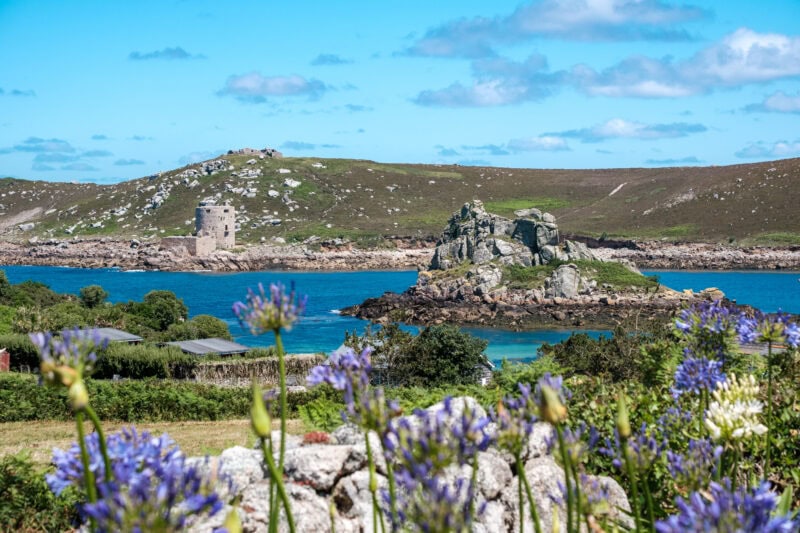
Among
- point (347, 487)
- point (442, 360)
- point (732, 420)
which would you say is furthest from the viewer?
point (442, 360)

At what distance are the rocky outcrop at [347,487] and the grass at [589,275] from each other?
208 feet

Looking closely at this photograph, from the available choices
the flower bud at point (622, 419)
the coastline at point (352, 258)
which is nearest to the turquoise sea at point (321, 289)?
the coastline at point (352, 258)

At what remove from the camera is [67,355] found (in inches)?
127

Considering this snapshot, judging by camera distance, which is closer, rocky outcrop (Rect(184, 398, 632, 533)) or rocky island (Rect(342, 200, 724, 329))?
rocky outcrop (Rect(184, 398, 632, 533))

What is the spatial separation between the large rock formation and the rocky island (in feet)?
0.27

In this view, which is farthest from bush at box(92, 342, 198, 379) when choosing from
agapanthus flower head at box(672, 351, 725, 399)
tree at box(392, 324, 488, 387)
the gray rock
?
agapanthus flower head at box(672, 351, 725, 399)

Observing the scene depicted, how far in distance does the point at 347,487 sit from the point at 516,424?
12.1 feet

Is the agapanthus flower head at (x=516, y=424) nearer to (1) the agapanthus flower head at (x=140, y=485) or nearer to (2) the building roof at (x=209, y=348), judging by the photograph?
(1) the agapanthus flower head at (x=140, y=485)

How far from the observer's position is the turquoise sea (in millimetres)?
55781

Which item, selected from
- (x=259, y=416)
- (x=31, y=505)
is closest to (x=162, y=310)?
(x=31, y=505)

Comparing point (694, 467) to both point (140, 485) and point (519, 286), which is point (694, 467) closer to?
point (140, 485)

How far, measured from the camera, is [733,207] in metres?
140

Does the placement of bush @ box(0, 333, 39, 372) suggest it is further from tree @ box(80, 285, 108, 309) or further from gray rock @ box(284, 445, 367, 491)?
gray rock @ box(284, 445, 367, 491)

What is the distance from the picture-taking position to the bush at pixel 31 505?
8.00 m
